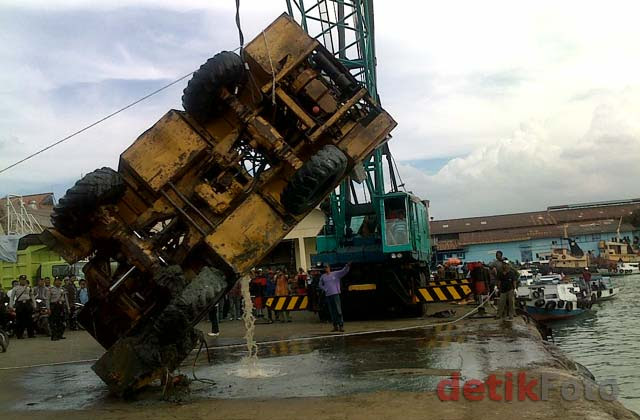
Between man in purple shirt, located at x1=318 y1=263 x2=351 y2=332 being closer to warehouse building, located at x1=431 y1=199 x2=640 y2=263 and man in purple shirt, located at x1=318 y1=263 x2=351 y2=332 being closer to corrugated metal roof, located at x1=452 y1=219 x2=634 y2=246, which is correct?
warehouse building, located at x1=431 y1=199 x2=640 y2=263

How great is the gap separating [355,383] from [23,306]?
39.8 feet

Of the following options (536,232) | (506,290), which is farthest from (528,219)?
(506,290)

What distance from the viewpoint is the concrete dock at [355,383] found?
546 cm

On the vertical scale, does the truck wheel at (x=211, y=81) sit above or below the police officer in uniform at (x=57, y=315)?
above

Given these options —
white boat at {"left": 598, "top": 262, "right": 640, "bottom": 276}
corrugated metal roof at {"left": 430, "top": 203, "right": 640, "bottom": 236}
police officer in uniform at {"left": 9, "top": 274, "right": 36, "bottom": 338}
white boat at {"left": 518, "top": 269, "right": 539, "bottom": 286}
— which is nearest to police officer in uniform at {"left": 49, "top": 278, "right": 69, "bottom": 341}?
police officer in uniform at {"left": 9, "top": 274, "right": 36, "bottom": 338}

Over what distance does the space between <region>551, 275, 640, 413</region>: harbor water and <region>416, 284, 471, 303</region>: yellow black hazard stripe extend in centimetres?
273

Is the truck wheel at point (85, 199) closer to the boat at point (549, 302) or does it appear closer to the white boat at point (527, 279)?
the boat at point (549, 302)

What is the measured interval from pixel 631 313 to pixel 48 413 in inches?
905

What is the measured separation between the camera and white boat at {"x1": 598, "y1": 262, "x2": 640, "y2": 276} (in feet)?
178

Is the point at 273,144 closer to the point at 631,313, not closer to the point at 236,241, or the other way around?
the point at 236,241

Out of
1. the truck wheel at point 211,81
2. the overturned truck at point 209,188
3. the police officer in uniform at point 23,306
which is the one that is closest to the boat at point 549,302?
the police officer in uniform at point 23,306

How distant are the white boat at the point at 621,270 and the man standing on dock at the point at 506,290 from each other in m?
45.1

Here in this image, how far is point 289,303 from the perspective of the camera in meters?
16.5

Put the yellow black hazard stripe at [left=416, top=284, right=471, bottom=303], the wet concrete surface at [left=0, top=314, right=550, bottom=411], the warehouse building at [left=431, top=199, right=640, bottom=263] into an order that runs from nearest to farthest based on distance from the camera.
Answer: the wet concrete surface at [left=0, top=314, right=550, bottom=411] < the yellow black hazard stripe at [left=416, top=284, right=471, bottom=303] < the warehouse building at [left=431, top=199, right=640, bottom=263]
